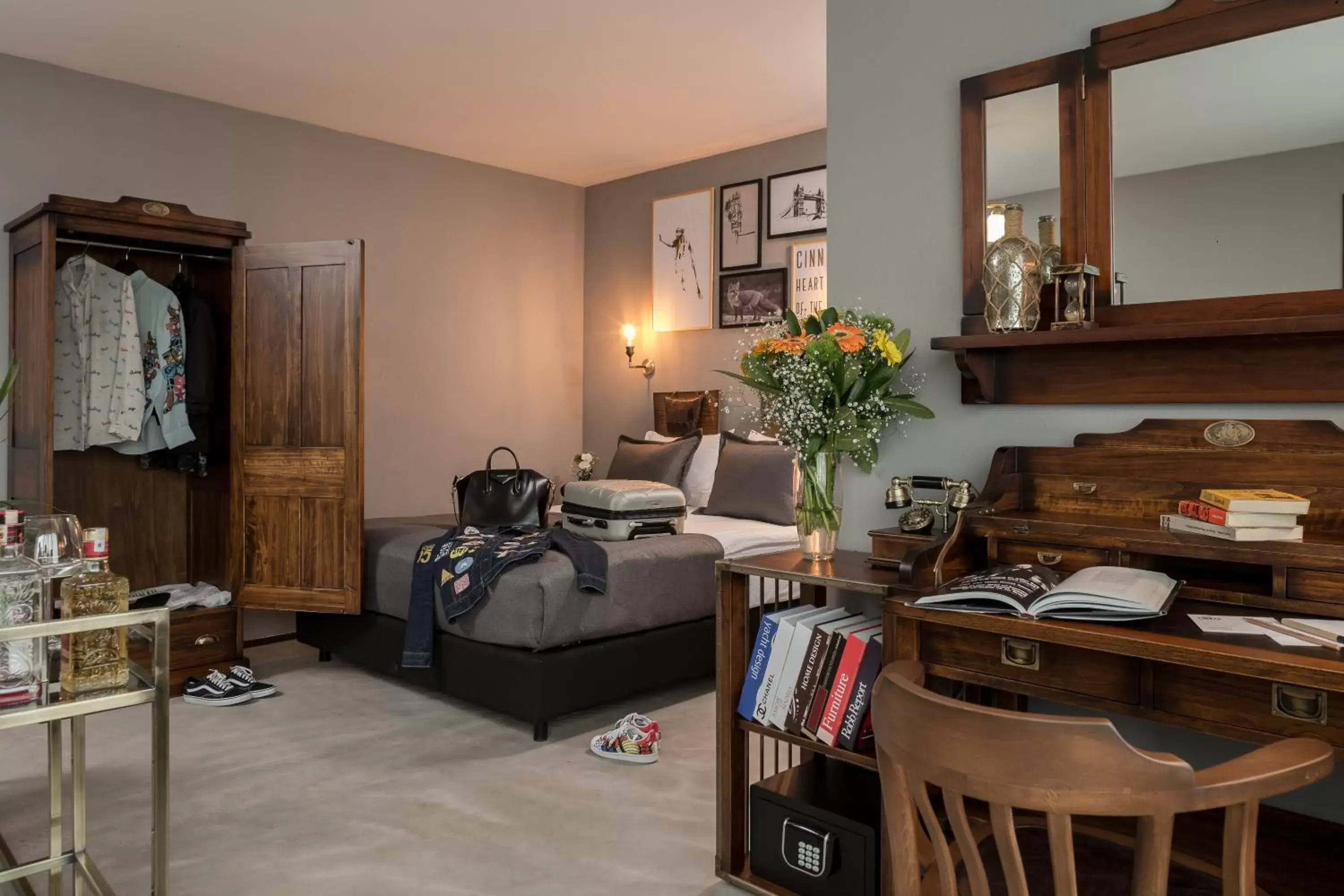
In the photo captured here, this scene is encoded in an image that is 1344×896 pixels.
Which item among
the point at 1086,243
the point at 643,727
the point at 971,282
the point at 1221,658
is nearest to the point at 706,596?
the point at 643,727

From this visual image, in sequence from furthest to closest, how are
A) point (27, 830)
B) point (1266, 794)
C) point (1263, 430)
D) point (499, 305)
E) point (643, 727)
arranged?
point (499, 305) < point (643, 727) < point (27, 830) < point (1263, 430) < point (1266, 794)

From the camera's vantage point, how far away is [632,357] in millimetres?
5988

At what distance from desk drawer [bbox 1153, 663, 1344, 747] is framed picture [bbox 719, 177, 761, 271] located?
13.7ft

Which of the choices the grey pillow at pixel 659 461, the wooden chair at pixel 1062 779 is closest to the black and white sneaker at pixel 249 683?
the grey pillow at pixel 659 461

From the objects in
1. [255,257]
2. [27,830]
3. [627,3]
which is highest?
[627,3]

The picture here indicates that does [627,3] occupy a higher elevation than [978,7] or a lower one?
higher

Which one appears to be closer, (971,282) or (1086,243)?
(1086,243)

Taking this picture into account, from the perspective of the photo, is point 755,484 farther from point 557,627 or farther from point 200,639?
point 200,639

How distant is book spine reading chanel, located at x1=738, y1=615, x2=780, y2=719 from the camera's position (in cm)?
214

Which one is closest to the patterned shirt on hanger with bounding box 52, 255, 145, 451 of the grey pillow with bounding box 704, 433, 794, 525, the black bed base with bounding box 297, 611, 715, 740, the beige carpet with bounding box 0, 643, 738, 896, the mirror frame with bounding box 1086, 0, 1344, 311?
the beige carpet with bounding box 0, 643, 738, 896

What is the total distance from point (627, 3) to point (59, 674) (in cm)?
294

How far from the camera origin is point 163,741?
1.66 metres

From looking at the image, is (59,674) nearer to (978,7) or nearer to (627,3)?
(978,7)

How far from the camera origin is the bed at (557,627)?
325 cm
